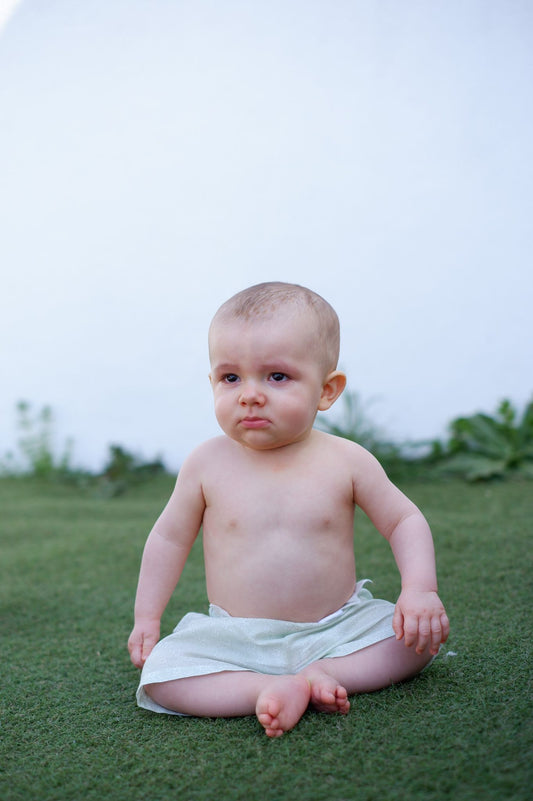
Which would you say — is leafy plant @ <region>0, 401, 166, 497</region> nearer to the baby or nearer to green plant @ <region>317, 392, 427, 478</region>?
green plant @ <region>317, 392, 427, 478</region>

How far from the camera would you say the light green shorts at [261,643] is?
1.42m

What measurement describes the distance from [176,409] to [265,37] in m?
2.10

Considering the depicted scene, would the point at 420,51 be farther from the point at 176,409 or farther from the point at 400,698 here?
the point at 400,698

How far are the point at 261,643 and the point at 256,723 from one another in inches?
6.2

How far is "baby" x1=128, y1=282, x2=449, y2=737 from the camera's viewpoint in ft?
4.55

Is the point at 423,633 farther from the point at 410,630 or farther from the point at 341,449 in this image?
the point at 341,449

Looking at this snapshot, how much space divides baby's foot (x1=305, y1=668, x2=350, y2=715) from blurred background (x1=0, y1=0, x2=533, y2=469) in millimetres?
2867

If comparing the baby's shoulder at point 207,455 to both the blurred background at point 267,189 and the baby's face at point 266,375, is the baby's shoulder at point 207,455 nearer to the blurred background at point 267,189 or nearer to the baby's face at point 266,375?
the baby's face at point 266,375

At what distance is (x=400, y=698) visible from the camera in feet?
4.50

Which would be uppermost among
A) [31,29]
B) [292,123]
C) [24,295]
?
[31,29]

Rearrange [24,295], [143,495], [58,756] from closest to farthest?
1. [58,756]
2. [143,495]
3. [24,295]

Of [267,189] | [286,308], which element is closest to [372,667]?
[286,308]

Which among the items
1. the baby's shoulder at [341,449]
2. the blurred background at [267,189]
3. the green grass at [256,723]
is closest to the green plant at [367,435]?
the blurred background at [267,189]

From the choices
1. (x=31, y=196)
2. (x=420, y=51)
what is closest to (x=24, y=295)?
(x=31, y=196)
